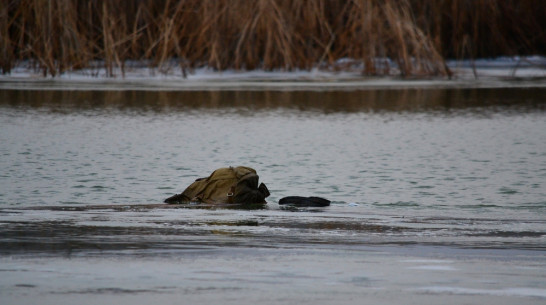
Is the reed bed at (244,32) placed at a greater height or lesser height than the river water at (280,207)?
greater

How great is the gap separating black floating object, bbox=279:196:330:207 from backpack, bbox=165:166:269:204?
21 centimetres

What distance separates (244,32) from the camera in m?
23.0

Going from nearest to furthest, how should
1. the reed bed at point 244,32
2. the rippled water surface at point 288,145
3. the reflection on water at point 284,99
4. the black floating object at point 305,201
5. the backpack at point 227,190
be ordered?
the black floating object at point 305,201 → the backpack at point 227,190 → the rippled water surface at point 288,145 → the reflection on water at point 284,99 → the reed bed at point 244,32

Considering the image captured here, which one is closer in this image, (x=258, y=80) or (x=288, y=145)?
(x=288, y=145)

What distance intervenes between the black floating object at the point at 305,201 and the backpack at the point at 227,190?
0.21 m

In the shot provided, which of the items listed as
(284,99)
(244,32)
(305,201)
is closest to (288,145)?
(305,201)

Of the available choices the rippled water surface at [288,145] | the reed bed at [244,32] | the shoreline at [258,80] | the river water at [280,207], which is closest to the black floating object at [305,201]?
the river water at [280,207]

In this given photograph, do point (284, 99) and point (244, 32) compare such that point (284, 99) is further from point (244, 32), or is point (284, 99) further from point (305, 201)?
point (305, 201)

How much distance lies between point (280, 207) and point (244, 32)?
602 inches

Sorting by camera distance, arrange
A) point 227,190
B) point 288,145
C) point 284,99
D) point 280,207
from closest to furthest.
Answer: point 280,207, point 227,190, point 288,145, point 284,99

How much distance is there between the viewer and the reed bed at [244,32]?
22.6 meters

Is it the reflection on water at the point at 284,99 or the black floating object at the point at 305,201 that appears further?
the reflection on water at the point at 284,99

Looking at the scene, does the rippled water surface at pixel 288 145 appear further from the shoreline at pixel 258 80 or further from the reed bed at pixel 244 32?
the reed bed at pixel 244 32

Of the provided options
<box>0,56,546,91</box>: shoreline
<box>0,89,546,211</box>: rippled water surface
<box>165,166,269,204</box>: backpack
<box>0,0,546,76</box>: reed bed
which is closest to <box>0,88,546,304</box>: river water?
<box>0,89,546,211</box>: rippled water surface
